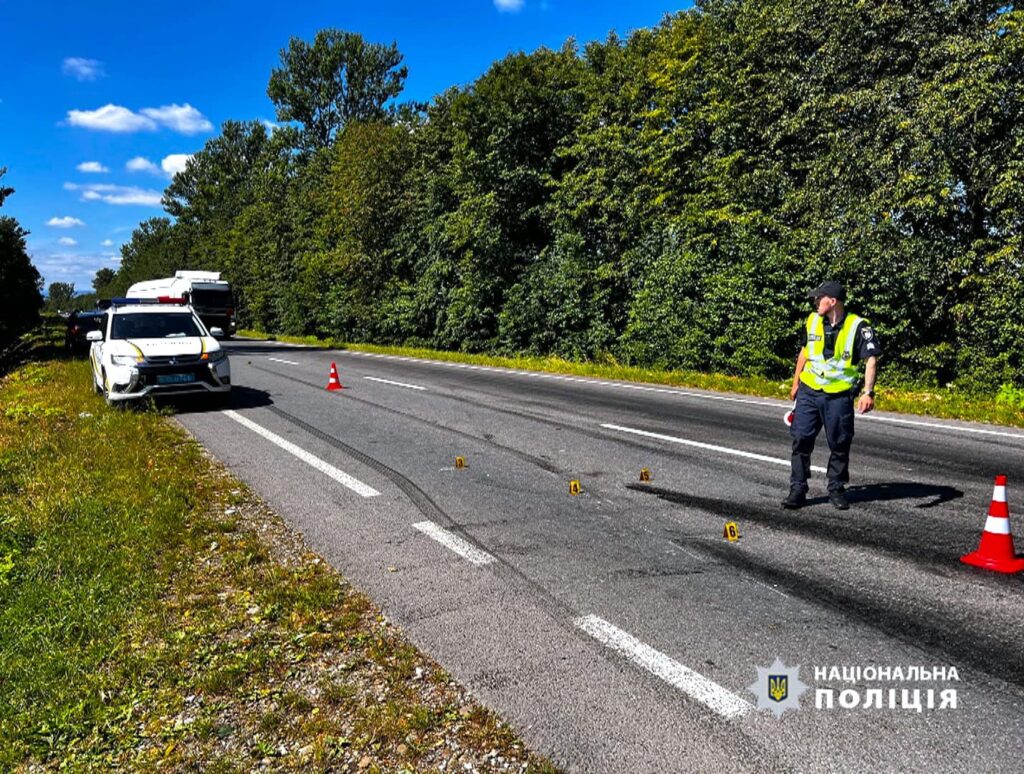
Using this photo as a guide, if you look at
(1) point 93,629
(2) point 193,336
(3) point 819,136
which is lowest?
(1) point 93,629

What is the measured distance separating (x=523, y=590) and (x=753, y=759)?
1809 mm

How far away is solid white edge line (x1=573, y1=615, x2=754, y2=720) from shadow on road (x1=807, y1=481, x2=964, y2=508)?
3.10 meters

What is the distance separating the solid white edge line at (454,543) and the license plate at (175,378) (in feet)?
25.3

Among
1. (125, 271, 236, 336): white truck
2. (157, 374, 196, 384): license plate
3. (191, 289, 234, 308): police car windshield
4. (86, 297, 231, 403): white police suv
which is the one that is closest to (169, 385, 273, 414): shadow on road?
(86, 297, 231, 403): white police suv

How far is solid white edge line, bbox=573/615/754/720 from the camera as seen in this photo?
2.88 m

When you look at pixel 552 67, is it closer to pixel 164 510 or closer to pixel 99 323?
pixel 99 323

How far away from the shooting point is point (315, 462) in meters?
7.67

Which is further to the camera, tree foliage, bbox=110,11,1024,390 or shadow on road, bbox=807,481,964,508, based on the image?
tree foliage, bbox=110,11,1024,390

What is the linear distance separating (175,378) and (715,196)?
14802mm

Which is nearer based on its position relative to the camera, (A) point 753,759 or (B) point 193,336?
(A) point 753,759

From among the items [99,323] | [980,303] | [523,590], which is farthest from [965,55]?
[99,323]

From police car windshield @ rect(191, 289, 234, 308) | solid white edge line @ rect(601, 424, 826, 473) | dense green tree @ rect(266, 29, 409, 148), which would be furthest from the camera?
dense green tree @ rect(266, 29, 409, 148)

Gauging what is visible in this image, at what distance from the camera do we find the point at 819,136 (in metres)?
16.5

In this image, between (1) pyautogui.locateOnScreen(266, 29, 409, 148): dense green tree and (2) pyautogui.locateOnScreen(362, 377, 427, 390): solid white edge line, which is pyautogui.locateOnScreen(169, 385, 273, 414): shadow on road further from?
(1) pyautogui.locateOnScreen(266, 29, 409, 148): dense green tree
